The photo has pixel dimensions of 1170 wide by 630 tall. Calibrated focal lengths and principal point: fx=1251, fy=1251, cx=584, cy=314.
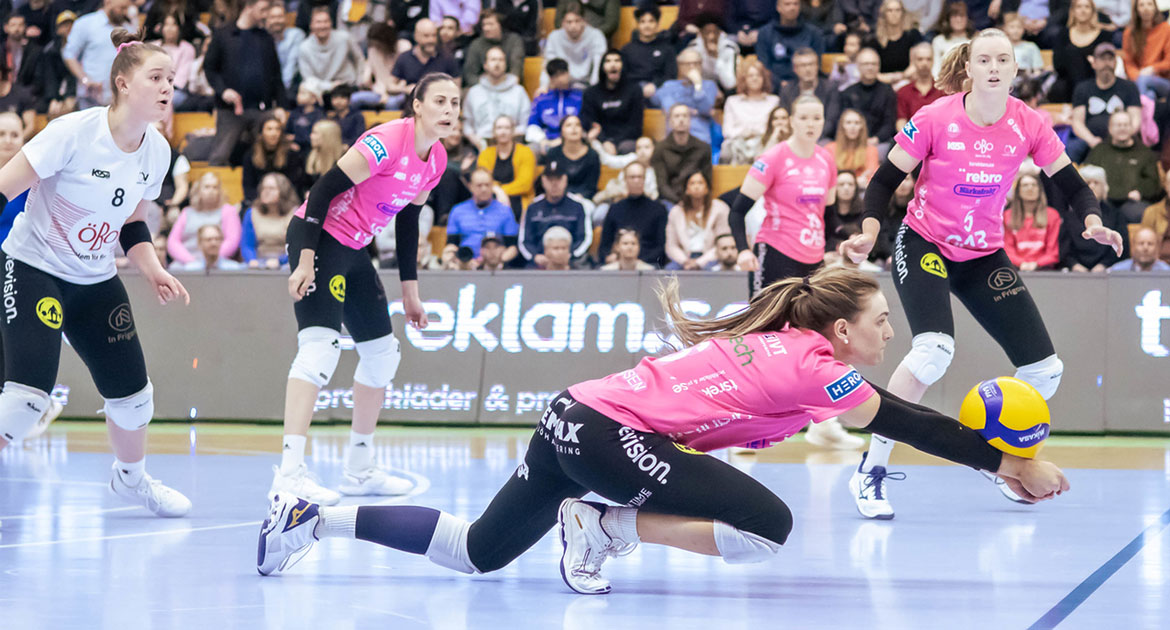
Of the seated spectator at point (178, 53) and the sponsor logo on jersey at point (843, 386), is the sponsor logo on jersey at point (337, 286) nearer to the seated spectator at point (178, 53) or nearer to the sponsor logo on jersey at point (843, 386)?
the sponsor logo on jersey at point (843, 386)

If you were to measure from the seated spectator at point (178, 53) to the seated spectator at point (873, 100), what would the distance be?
735cm

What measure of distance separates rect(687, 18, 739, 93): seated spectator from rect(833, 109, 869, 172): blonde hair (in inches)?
78.6

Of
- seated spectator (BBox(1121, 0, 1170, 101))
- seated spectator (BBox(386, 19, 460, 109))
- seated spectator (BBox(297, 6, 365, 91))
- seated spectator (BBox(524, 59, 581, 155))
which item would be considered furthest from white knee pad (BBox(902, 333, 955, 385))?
seated spectator (BBox(297, 6, 365, 91))

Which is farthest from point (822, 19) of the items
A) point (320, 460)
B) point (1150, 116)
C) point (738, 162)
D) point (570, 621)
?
point (570, 621)

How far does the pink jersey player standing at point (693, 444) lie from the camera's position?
3732mm

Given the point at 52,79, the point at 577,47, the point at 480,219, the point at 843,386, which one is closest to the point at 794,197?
the point at 480,219

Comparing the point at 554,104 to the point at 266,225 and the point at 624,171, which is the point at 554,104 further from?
the point at 266,225

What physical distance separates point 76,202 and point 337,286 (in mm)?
1375

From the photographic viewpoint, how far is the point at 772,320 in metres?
3.99

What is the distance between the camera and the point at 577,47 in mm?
13531

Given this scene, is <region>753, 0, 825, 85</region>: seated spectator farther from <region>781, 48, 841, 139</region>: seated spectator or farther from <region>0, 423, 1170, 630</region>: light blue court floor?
<region>0, 423, 1170, 630</region>: light blue court floor

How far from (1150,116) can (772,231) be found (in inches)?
207

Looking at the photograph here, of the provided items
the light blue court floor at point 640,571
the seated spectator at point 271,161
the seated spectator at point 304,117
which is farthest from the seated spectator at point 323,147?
the light blue court floor at point 640,571

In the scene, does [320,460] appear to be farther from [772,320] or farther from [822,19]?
[822,19]
